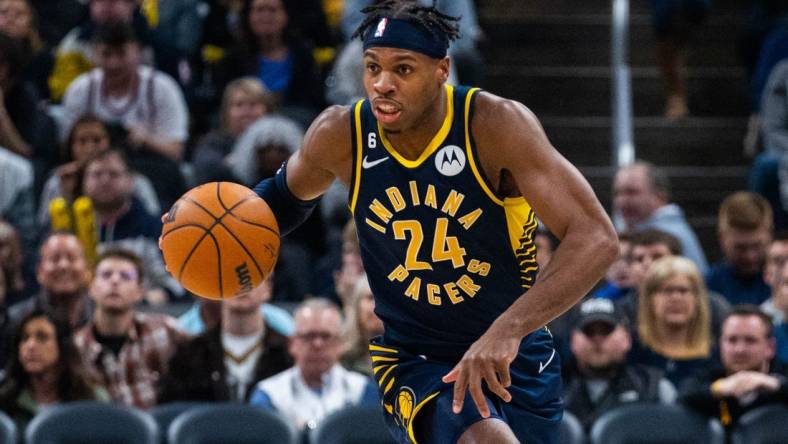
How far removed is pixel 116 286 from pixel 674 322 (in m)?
3.08

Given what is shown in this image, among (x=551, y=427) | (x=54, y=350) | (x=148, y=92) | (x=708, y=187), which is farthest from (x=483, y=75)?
(x=551, y=427)

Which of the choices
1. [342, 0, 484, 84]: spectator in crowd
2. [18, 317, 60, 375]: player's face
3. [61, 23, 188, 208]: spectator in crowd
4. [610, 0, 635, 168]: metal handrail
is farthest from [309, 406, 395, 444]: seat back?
[610, 0, 635, 168]: metal handrail

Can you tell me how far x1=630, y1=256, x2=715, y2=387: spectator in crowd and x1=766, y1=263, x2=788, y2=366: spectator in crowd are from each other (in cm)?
37

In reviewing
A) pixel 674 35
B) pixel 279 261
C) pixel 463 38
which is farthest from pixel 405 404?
pixel 674 35

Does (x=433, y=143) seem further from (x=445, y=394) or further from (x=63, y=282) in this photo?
(x=63, y=282)

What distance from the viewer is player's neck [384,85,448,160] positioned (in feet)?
16.6

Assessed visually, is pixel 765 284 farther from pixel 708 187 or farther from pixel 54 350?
pixel 54 350

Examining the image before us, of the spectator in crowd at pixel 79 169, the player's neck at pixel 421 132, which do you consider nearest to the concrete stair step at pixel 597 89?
the spectator in crowd at pixel 79 169

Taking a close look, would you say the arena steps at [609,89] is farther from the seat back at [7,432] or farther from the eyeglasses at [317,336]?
the seat back at [7,432]

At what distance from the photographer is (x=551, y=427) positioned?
525 centimetres

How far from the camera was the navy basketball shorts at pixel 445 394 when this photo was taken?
5078 mm

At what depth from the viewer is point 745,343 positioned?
7.96 metres

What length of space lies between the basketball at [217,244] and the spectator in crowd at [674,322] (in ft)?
11.9

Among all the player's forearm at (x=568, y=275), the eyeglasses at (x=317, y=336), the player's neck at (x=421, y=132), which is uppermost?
the player's neck at (x=421, y=132)
